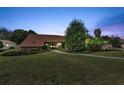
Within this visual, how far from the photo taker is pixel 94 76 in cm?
435

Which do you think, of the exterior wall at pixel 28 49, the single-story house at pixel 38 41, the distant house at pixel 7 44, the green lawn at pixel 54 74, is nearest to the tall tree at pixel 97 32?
the green lawn at pixel 54 74

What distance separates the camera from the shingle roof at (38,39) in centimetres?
572

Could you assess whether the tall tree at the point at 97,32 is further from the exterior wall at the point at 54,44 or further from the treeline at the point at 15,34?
the treeline at the point at 15,34

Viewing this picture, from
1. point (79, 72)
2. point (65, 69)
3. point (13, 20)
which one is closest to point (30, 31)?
point (13, 20)

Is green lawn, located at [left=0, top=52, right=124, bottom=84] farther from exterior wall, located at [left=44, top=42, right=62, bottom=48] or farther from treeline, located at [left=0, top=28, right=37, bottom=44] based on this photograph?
exterior wall, located at [left=44, top=42, right=62, bottom=48]

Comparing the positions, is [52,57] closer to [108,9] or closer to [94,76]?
[94,76]

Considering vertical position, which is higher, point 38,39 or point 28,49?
point 38,39

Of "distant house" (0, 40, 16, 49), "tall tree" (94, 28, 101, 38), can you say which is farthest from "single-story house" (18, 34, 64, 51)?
"tall tree" (94, 28, 101, 38)

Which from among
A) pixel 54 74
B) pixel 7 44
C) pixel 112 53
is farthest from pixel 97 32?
pixel 7 44

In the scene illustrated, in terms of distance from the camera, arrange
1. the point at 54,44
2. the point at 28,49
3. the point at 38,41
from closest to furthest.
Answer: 1. the point at 28,49
2. the point at 38,41
3. the point at 54,44

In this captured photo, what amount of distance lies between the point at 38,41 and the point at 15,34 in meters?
1.00

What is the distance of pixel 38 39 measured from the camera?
19.9 ft

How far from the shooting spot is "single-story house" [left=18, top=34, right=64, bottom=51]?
5.73m

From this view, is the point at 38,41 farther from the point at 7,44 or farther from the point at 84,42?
the point at 84,42
